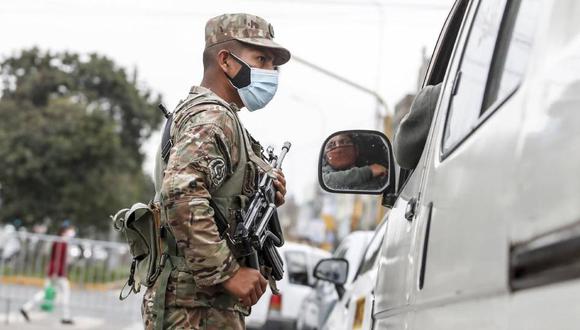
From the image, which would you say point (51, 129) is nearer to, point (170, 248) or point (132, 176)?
point (132, 176)

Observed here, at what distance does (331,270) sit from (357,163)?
387cm

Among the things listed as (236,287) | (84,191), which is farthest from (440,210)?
(84,191)

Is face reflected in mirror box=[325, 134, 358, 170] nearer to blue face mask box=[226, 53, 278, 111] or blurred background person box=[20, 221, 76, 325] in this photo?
blue face mask box=[226, 53, 278, 111]

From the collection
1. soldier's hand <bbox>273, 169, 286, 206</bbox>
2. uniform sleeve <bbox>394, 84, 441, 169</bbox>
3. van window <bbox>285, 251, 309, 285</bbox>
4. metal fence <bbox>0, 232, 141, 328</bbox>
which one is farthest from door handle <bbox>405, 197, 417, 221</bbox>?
metal fence <bbox>0, 232, 141, 328</bbox>

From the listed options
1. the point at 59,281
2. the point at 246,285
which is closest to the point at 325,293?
the point at 59,281

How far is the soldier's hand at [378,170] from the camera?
3.64 m

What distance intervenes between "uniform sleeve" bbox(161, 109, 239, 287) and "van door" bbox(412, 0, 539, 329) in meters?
0.88

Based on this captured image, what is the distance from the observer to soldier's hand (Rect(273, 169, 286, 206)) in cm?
385

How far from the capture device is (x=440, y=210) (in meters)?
2.31

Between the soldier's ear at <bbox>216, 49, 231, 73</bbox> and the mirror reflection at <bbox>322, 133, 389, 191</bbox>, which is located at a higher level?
the soldier's ear at <bbox>216, 49, 231, 73</bbox>

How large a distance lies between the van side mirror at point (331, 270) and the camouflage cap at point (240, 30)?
3.38 metres

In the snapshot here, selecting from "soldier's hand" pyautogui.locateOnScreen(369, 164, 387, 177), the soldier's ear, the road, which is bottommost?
the road

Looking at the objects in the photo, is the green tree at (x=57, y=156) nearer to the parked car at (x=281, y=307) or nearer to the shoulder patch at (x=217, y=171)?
the parked car at (x=281, y=307)

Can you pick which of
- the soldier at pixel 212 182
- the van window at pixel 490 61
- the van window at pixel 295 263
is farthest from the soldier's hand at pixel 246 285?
the van window at pixel 295 263
